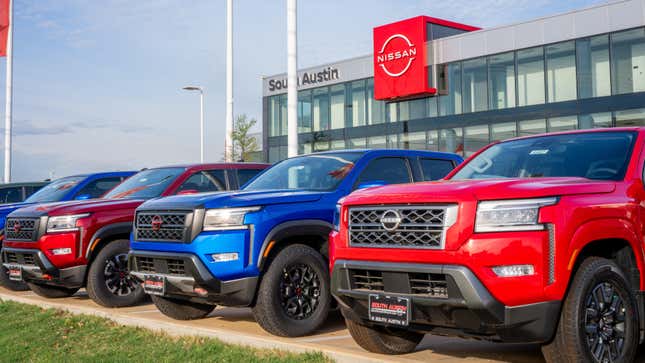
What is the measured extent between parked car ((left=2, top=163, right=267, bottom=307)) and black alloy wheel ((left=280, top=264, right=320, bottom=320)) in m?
2.67

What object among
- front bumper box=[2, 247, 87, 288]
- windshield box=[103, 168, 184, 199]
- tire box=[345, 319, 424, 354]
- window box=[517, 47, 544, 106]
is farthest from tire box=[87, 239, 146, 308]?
window box=[517, 47, 544, 106]

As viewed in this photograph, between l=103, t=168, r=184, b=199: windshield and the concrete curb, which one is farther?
l=103, t=168, r=184, b=199: windshield

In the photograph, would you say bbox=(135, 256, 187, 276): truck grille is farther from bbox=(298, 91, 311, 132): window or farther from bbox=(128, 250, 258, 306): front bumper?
bbox=(298, 91, 311, 132): window

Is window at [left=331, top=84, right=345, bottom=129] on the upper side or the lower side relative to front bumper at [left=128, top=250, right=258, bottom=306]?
upper

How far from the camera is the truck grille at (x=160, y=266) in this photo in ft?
24.9

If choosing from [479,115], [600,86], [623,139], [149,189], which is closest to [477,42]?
[479,115]

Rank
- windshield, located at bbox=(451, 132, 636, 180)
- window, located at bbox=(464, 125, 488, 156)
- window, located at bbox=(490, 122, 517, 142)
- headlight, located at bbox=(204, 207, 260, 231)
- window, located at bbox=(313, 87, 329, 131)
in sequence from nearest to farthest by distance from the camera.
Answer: windshield, located at bbox=(451, 132, 636, 180), headlight, located at bbox=(204, 207, 260, 231), window, located at bbox=(490, 122, 517, 142), window, located at bbox=(464, 125, 488, 156), window, located at bbox=(313, 87, 329, 131)

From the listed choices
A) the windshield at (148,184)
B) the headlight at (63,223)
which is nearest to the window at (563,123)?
the windshield at (148,184)

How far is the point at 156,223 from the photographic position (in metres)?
8.02

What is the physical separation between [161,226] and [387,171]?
2536 mm

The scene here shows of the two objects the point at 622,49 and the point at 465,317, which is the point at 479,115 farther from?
the point at 465,317

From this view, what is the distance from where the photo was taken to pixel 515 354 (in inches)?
254

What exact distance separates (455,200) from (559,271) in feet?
2.65

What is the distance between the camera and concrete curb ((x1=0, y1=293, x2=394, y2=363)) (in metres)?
6.06
